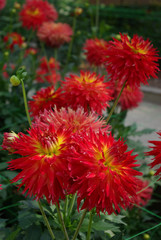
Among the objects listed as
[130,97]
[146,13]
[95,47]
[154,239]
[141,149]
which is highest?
[146,13]

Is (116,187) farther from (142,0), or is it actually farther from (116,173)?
(142,0)

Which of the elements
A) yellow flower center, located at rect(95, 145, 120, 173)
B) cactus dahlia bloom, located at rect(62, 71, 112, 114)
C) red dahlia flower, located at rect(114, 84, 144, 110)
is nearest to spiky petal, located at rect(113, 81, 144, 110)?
red dahlia flower, located at rect(114, 84, 144, 110)

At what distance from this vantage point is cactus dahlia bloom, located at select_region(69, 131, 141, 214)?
464 millimetres

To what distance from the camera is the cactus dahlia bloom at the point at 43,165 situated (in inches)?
18.7

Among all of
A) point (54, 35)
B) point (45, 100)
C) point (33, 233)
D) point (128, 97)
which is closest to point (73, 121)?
point (45, 100)

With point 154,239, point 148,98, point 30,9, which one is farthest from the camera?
point 148,98

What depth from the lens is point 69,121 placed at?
62 cm

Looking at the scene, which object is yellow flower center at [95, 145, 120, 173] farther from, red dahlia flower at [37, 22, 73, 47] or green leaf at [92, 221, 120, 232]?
Answer: red dahlia flower at [37, 22, 73, 47]

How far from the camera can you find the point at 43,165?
1.57ft

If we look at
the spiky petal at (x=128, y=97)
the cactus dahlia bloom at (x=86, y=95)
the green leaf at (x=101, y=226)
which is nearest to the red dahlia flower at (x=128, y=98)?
the spiky petal at (x=128, y=97)

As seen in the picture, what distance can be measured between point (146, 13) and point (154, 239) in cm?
342

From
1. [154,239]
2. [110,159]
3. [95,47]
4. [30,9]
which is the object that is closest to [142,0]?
[30,9]

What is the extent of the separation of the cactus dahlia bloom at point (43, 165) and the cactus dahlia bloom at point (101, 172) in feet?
0.08

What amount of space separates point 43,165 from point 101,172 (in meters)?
0.10
